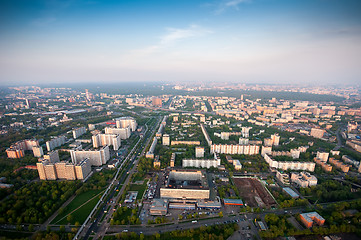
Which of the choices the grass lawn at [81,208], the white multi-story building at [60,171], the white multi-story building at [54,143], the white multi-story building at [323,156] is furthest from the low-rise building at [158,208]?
the white multi-story building at [323,156]

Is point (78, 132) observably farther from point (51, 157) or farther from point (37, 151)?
point (51, 157)

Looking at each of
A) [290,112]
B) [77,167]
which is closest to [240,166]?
[77,167]

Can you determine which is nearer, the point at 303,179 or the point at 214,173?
the point at 303,179

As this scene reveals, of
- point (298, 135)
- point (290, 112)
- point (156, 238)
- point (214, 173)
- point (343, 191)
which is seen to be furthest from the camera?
point (290, 112)

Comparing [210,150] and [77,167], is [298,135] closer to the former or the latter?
[210,150]

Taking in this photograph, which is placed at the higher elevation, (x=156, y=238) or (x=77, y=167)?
(x=77, y=167)

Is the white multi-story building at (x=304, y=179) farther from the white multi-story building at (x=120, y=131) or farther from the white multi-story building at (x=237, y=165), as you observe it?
the white multi-story building at (x=120, y=131)
